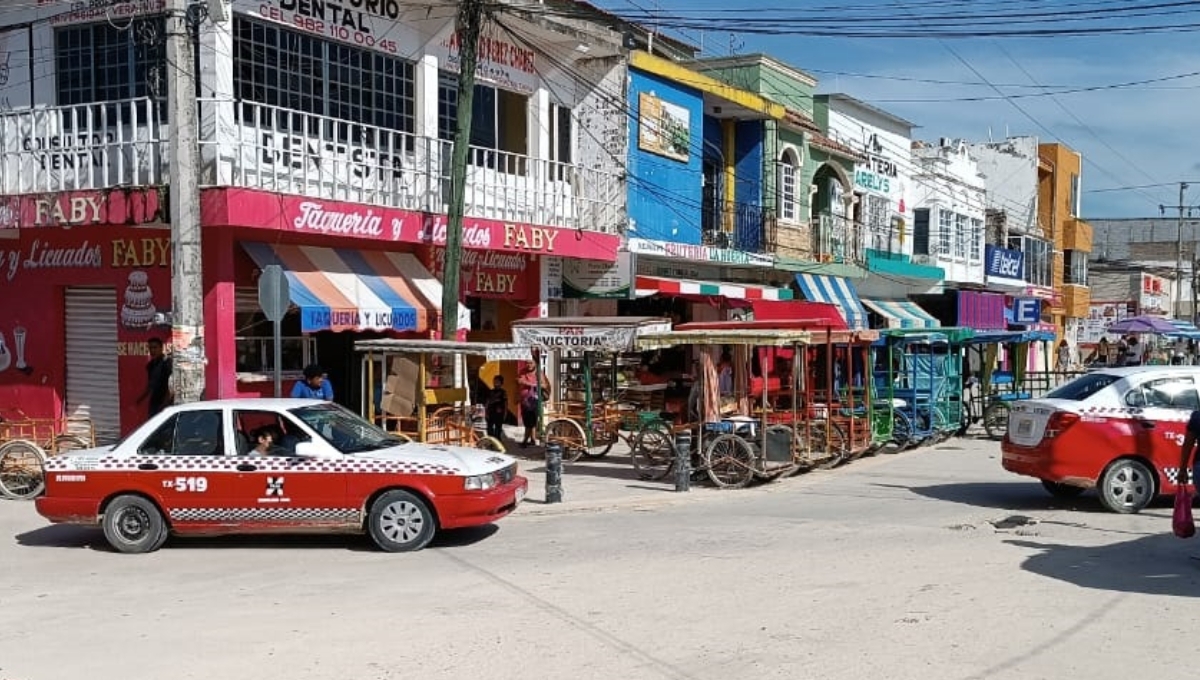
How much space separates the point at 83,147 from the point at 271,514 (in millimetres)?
8667

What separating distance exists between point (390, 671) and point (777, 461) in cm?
962

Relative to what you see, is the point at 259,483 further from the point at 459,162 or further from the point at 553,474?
the point at 459,162

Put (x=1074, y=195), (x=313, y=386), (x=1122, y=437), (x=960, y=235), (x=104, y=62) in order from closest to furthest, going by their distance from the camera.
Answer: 1. (x=1122, y=437)
2. (x=313, y=386)
3. (x=104, y=62)
4. (x=960, y=235)
5. (x=1074, y=195)

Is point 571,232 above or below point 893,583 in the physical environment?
above

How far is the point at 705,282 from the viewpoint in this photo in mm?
27703

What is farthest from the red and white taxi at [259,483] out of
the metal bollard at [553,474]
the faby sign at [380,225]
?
the faby sign at [380,225]

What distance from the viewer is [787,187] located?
31656 millimetres

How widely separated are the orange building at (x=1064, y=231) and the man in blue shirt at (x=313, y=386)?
42115 mm

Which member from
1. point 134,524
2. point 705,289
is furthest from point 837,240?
point 134,524

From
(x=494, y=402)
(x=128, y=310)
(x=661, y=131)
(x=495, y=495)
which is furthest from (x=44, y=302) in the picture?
(x=661, y=131)

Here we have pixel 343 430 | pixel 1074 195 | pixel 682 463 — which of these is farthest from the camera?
pixel 1074 195

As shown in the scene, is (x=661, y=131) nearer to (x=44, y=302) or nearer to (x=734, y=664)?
(x=44, y=302)

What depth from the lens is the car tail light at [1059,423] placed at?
41.0 feet

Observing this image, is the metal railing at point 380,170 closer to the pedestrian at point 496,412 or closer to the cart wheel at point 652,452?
the pedestrian at point 496,412
